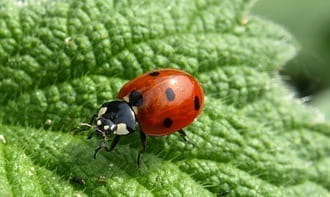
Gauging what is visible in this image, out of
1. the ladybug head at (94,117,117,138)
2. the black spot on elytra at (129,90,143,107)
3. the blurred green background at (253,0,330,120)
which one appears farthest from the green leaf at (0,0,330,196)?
the blurred green background at (253,0,330,120)

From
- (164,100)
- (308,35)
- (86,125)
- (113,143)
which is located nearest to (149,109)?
(164,100)

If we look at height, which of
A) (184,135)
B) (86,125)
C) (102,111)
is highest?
(102,111)

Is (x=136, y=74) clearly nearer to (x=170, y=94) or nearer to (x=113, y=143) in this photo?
(x=170, y=94)

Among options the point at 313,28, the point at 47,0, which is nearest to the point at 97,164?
the point at 47,0

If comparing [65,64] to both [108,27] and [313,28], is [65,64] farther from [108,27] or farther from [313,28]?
[313,28]

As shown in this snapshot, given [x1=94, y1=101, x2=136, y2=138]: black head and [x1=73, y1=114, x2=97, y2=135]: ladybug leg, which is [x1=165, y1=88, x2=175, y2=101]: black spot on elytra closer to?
[x1=94, y1=101, x2=136, y2=138]: black head

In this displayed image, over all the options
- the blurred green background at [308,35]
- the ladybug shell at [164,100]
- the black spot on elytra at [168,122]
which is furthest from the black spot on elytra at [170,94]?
the blurred green background at [308,35]
